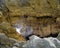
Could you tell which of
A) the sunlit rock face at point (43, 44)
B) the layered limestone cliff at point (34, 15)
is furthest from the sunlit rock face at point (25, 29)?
the sunlit rock face at point (43, 44)

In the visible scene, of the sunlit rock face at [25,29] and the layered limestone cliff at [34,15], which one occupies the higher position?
the layered limestone cliff at [34,15]

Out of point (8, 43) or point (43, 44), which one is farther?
point (8, 43)

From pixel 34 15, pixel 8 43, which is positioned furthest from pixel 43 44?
pixel 34 15

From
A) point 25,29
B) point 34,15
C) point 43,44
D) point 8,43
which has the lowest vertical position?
point 43,44

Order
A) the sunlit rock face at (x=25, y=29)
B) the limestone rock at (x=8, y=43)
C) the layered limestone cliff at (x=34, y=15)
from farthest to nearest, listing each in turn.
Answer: the sunlit rock face at (x=25, y=29) → the layered limestone cliff at (x=34, y=15) → the limestone rock at (x=8, y=43)

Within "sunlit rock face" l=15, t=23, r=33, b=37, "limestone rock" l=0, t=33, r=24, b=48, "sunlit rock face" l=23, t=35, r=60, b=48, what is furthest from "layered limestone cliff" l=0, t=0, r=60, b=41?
"sunlit rock face" l=23, t=35, r=60, b=48

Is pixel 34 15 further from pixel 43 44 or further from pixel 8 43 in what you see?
pixel 43 44

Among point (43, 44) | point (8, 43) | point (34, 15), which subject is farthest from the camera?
point (34, 15)

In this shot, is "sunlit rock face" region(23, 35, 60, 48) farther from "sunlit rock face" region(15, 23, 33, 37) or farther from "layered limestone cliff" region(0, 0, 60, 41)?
"sunlit rock face" region(15, 23, 33, 37)

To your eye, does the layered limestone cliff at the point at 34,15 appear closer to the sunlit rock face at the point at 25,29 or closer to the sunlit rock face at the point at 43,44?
the sunlit rock face at the point at 25,29

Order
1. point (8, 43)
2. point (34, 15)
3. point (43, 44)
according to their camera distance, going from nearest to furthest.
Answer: point (43, 44)
point (8, 43)
point (34, 15)

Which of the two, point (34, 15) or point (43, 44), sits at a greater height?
point (34, 15)

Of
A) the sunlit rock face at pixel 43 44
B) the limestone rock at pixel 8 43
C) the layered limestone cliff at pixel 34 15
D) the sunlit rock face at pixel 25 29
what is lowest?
the sunlit rock face at pixel 43 44

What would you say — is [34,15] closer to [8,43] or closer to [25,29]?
[25,29]
